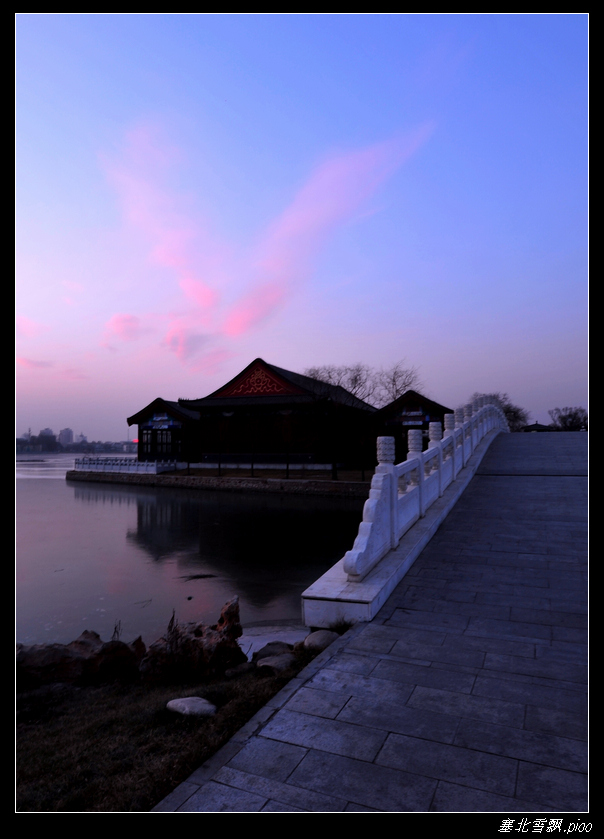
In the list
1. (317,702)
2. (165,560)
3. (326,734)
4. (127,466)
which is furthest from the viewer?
(127,466)

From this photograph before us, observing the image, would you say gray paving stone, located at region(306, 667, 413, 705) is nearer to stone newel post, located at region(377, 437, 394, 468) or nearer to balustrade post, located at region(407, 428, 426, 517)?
stone newel post, located at region(377, 437, 394, 468)

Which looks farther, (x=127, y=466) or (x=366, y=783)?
(x=127, y=466)

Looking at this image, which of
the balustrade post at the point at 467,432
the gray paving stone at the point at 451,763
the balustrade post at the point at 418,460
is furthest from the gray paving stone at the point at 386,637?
the balustrade post at the point at 467,432

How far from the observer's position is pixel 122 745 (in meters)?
3.31

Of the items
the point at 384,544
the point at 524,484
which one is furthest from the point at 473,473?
the point at 384,544

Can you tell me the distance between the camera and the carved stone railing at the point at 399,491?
581 centimetres

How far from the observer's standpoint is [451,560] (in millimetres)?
7145

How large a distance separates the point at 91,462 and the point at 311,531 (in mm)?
31532

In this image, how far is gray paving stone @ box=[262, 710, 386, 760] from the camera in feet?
9.36

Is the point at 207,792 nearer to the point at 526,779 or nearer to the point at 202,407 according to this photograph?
the point at 526,779

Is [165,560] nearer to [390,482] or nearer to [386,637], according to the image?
[390,482]

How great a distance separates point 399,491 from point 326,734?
205 inches

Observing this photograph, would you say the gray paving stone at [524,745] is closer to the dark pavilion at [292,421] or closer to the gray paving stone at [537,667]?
the gray paving stone at [537,667]

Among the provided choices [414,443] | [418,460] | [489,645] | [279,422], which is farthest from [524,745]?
[279,422]
